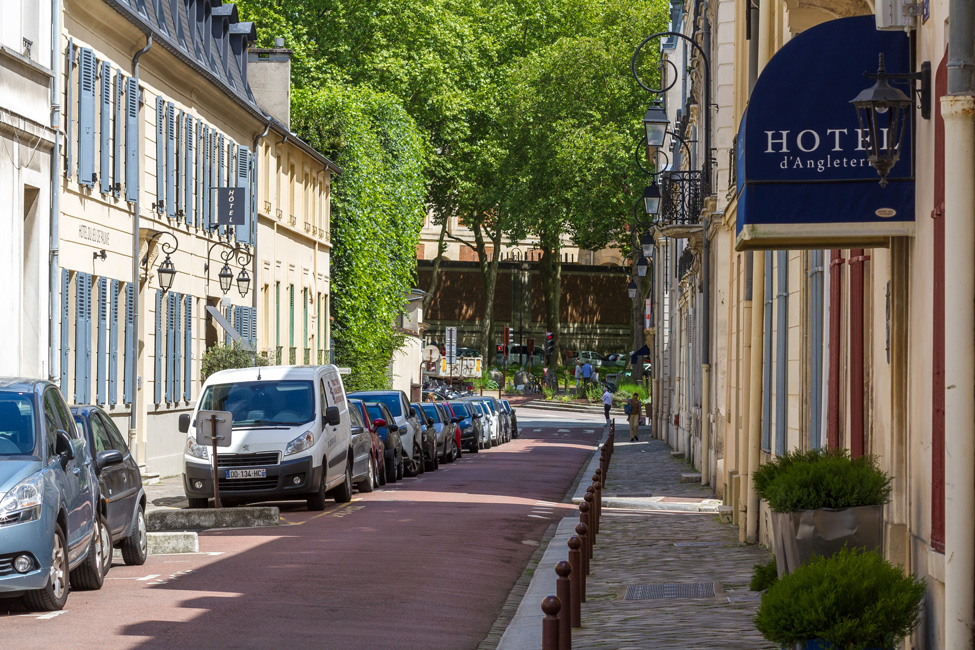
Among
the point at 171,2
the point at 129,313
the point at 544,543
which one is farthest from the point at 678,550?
the point at 171,2

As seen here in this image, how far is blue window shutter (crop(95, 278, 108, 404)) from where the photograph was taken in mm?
27109

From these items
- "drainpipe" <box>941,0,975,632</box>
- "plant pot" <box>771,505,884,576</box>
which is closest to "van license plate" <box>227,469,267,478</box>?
"plant pot" <box>771,505,884,576</box>

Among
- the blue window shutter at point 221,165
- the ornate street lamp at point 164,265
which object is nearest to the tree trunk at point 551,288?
the blue window shutter at point 221,165

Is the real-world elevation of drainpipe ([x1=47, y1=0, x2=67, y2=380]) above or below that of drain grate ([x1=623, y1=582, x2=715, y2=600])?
above

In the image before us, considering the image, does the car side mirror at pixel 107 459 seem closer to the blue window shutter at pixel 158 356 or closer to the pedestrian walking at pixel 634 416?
the blue window shutter at pixel 158 356

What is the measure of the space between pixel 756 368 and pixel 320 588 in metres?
5.36

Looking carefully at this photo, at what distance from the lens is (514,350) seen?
9550 centimetres

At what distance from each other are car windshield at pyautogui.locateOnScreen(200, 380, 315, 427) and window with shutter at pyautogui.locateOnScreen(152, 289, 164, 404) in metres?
8.52

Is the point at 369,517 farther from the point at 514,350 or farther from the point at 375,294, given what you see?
the point at 514,350

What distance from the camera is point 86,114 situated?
2619 cm

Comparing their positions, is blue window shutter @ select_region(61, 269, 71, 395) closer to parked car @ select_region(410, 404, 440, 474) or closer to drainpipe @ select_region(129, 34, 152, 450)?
drainpipe @ select_region(129, 34, 152, 450)

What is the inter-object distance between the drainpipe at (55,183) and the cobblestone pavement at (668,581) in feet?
29.0

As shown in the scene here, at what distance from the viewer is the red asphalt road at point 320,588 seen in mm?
10344

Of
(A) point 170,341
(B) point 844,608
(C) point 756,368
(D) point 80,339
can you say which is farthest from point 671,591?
(A) point 170,341
